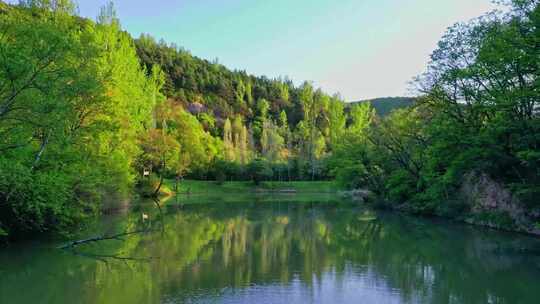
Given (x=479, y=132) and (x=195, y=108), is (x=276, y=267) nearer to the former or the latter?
(x=479, y=132)

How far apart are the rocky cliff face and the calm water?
4.09ft

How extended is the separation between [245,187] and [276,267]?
186 feet

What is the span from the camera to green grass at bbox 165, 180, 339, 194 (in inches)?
2578

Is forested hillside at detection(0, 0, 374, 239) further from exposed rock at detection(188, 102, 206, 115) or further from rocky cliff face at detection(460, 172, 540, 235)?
exposed rock at detection(188, 102, 206, 115)

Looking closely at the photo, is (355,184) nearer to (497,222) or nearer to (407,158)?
(407,158)

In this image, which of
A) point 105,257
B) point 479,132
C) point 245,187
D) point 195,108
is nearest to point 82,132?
point 105,257

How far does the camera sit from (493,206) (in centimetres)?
2611

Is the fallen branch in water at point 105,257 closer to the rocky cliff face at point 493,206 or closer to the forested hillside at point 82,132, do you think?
the forested hillside at point 82,132

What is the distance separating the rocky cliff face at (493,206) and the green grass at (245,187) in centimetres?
3226

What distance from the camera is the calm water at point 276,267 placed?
→ 11508 millimetres

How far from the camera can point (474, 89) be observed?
26.3m

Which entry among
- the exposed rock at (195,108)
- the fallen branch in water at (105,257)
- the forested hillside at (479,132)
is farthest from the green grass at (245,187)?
the exposed rock at (195,108)

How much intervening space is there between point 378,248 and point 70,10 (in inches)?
757

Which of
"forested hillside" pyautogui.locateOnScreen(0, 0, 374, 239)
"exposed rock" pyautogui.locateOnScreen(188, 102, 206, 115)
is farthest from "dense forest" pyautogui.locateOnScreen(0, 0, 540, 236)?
"exposed rock" pyautogui.locateOnScreen(188, 102, 206, 115)
